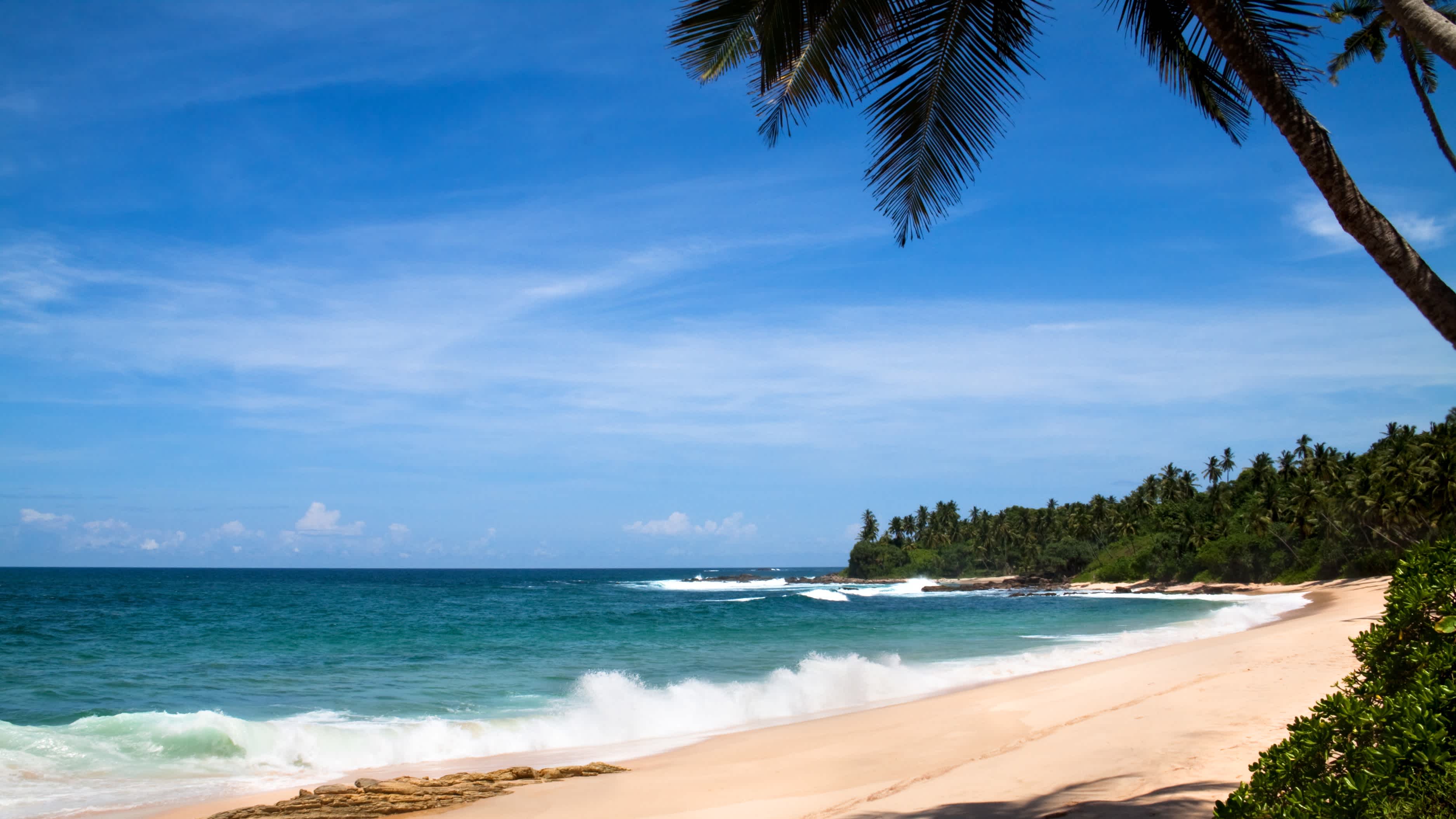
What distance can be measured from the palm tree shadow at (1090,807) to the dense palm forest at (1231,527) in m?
3.41

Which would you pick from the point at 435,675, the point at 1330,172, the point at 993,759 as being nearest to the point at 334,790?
the point at 993,759

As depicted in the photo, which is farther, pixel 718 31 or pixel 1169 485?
pixel 1169 485

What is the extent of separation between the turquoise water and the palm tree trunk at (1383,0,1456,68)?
1217 centimetres

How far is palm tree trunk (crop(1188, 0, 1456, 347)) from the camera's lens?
3512 millimetres

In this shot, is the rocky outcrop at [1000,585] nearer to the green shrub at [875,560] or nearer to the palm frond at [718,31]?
the green shrub at [875,560]

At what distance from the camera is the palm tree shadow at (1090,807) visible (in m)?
5.82

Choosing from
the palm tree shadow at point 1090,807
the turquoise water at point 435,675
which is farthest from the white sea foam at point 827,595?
the palm tree shadow at point 1090,807

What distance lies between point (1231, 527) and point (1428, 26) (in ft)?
255

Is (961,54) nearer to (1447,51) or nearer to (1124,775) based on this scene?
(1447,51)

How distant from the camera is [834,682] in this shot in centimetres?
1722

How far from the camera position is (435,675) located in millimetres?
20984

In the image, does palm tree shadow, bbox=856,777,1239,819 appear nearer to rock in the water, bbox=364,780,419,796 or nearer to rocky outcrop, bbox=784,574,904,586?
rock in the water, bbox=364,780,419,796

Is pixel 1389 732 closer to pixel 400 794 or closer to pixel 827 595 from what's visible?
pixel 400 794

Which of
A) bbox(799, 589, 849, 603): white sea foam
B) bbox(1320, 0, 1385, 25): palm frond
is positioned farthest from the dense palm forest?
bbox(799, 589, 849, 603): white sea foam
